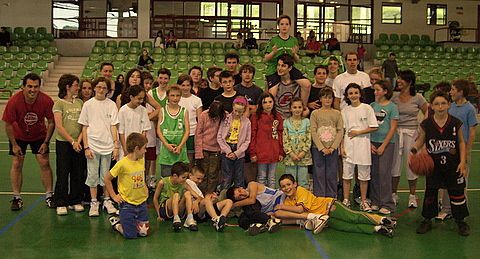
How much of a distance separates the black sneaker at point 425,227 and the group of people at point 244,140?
2cm

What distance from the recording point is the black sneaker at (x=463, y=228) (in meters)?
6.15

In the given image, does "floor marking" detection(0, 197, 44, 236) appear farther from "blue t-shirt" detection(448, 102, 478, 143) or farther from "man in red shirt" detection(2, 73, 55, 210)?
"blue t-shirt" detection(448, 102, 478, 143)

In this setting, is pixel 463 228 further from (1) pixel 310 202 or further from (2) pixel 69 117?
(2) pixel 69 117

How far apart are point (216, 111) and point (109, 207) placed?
175 cm

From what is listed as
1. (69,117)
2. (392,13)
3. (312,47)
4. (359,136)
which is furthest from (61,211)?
(392,13)

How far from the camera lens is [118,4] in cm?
2716

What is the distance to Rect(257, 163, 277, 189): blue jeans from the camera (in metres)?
7.06

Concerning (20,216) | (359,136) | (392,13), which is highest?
(392,13)

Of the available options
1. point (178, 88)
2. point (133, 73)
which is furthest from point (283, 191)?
point (133, 73)

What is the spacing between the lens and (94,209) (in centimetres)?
684

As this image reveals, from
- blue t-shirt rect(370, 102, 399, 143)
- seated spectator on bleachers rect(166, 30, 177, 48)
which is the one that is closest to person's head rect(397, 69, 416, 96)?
blue t-shirt rect(370, 102, 399, 143)

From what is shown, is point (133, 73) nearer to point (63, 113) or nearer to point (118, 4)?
point (63, 113)

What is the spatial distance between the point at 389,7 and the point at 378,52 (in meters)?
4.64

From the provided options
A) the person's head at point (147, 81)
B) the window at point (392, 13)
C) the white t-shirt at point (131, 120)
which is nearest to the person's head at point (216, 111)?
the white t-shirt at point (131, 120)
